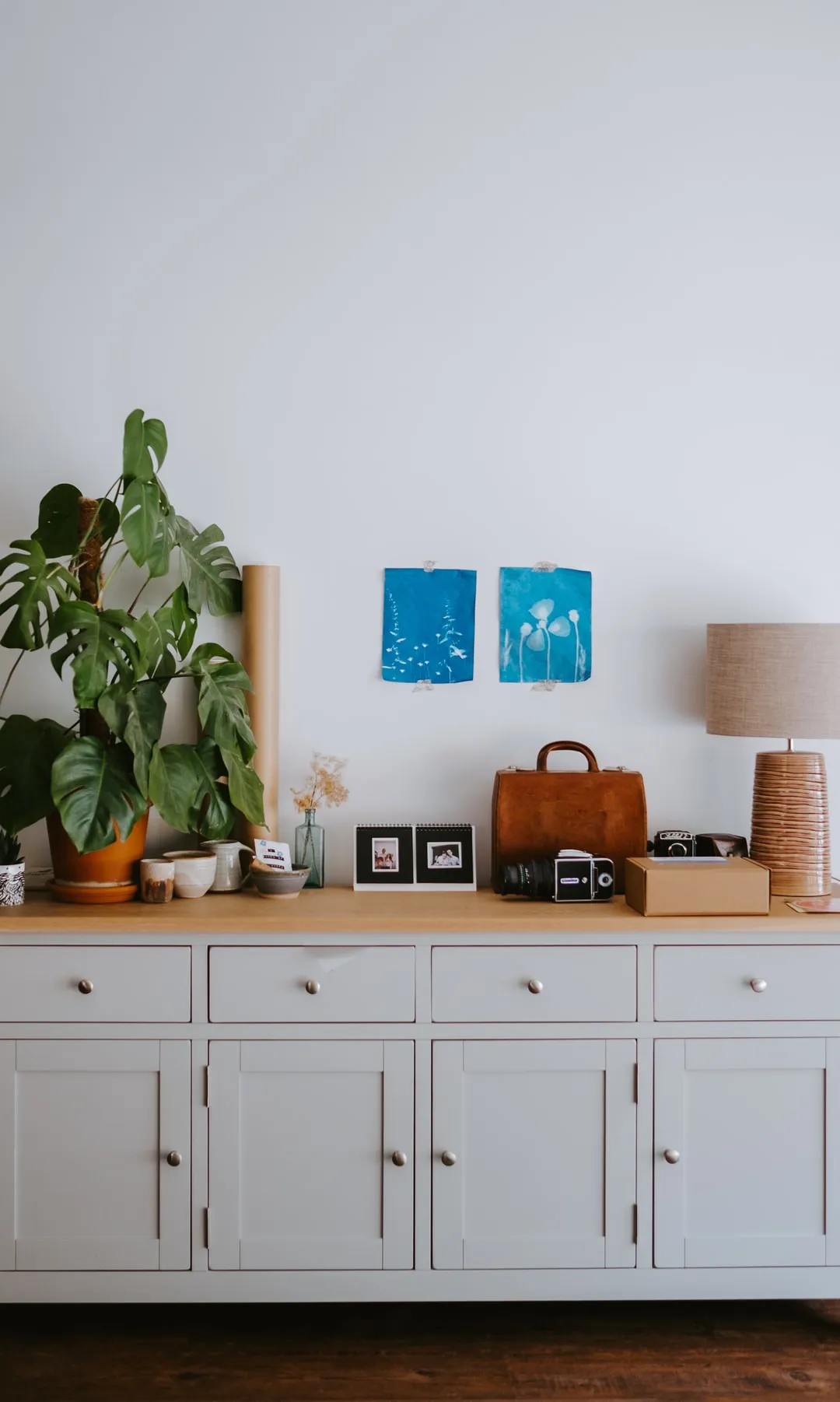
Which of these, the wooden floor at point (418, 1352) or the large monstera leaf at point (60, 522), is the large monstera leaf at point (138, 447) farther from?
the wooden floor at point (418, 1352)

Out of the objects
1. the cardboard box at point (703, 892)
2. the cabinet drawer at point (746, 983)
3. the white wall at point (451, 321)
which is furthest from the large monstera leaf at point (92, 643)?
the cabinet drawer at point (746, 983)

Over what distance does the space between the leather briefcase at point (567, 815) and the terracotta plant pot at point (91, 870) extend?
0.82 metres

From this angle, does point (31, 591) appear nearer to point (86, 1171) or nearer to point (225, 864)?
point (225, 864)

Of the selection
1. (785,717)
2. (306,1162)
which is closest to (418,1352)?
(306,1162)

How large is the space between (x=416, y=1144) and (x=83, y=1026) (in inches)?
28.7

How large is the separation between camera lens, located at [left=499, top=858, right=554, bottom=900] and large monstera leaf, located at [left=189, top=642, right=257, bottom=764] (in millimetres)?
649

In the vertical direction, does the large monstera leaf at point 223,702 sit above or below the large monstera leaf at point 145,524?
below

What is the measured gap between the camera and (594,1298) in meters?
2.27

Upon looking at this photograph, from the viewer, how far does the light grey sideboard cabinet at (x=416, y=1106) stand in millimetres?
2250

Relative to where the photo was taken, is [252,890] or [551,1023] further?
[252,890]

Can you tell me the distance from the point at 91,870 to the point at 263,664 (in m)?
0.62

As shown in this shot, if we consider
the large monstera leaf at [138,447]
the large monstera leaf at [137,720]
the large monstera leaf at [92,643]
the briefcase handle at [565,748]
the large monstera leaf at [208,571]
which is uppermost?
the large monstera leaf at [138,447]

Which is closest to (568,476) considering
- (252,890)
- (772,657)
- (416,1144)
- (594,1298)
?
(772,657)

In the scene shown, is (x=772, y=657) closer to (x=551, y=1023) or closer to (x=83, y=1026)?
(x=551, y=1023)
